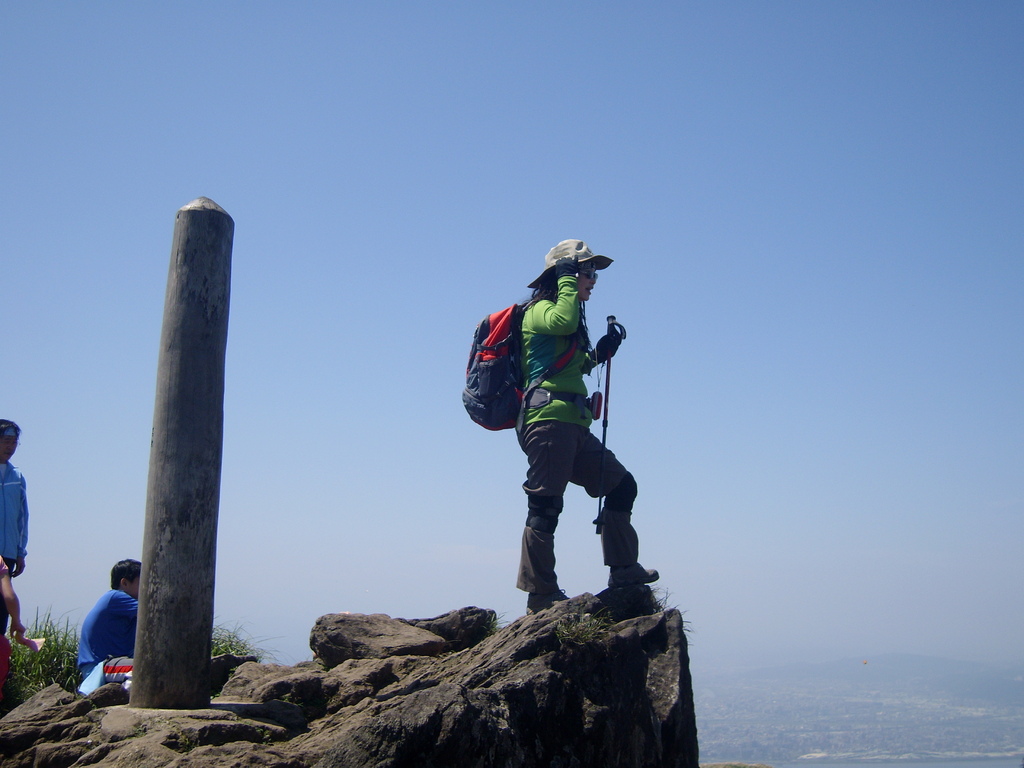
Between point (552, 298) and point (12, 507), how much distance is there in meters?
4.75

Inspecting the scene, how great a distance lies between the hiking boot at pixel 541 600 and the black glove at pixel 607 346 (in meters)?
2.17

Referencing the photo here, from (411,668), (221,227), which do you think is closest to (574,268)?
(221,227)

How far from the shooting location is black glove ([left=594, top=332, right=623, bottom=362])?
753 cm

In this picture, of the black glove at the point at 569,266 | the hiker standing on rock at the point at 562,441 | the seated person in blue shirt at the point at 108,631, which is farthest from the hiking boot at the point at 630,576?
the seated person in blue shirt at the point at 108,631

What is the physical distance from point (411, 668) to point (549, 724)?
170 centimetres

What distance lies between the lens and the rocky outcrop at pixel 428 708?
12.6 ft

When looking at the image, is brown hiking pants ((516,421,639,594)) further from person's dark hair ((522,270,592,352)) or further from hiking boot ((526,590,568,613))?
person's dark hair ((522,270,592,352))

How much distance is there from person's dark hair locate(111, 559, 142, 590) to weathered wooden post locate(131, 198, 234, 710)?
166 cm

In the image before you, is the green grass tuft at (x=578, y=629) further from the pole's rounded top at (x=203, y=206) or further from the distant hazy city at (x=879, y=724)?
the distant hazy city at (x=879, y=724)

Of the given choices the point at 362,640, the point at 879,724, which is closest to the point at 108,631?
the point at 362,640

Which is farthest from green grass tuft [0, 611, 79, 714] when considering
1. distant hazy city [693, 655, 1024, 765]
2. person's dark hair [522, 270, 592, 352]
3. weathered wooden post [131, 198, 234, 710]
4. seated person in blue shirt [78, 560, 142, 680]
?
distant hazy city [693, 655, 1024, 765]

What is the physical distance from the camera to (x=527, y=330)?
23.1 feet

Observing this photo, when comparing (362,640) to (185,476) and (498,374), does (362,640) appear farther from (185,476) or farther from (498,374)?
(498,374)

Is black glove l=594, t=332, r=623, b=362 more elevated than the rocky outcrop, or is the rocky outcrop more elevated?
black glove l=594, t=332, r=623, b=362
